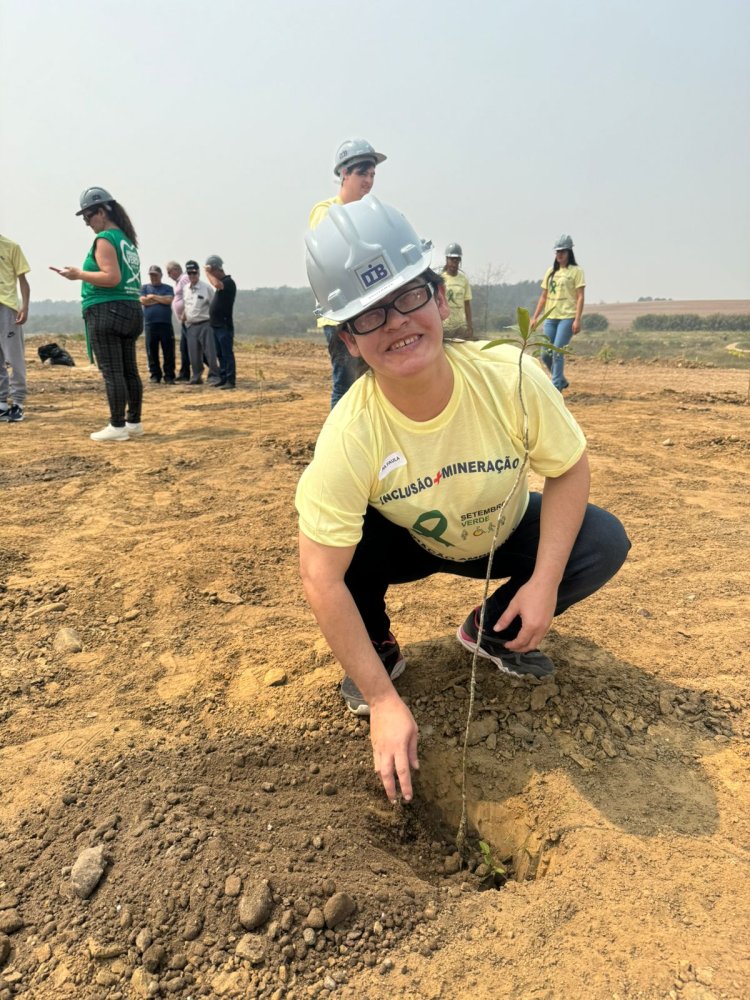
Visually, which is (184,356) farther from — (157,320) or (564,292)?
(564,292)

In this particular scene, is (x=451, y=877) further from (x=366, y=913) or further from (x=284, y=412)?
(x=284, y=412)

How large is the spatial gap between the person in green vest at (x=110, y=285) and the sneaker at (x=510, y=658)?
3.82 metres

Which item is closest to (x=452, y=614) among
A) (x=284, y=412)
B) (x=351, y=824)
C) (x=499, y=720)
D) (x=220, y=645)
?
(x=499, y=720)

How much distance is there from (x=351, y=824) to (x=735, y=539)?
2.62 m

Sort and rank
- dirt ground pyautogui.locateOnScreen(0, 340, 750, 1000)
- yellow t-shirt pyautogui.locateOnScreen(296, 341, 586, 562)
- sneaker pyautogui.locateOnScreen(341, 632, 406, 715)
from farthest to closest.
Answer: sneaker pyautogui.locateOnScreen(341, 632, 406, 715)
yellow t-shirt pyautogui.locateOnScreen(296, 341, 586, 562)
dirt ground pyautogui.locateOnScreen(0, 340, 750, 1000)

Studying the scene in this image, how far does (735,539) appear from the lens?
332cm

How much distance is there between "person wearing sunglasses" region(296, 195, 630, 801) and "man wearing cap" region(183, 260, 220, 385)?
7241 mm

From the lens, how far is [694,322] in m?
30.6

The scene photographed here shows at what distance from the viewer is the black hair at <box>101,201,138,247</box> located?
463 centimetres

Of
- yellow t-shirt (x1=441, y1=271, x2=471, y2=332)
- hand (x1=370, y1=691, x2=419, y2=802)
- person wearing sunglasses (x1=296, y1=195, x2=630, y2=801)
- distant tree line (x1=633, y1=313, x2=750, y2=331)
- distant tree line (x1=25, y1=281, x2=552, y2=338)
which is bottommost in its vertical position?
hand (x1=370, y1=691, x2=419, y2=802)

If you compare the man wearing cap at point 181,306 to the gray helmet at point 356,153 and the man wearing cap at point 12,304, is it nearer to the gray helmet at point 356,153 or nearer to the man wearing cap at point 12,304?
the man wearing cap at point 12,304

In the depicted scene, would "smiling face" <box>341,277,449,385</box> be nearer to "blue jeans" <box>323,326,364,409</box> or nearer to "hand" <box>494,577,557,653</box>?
"hand" <box>494,577,557,653</box>

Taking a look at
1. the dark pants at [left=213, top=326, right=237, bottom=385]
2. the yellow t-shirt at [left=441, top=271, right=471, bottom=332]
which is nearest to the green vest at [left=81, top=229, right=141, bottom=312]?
the yellow t-shirt at [left=441, top=271, right=471, bottom=332]

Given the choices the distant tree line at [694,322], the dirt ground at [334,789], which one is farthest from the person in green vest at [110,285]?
the distant tree line at [694,322]
